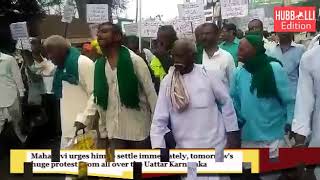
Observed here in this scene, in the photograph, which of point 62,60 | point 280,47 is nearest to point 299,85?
point 280,47

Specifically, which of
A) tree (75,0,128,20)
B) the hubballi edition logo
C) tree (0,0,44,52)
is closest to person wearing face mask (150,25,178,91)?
A: tree (75,0,128,20)

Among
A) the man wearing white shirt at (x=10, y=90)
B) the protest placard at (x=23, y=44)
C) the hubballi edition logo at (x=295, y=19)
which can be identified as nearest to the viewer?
the hubballi edition logo at (x=295, y=19)

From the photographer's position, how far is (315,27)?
424 centimetres

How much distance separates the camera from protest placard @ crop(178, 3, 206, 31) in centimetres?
438

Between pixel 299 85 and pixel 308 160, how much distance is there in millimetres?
500

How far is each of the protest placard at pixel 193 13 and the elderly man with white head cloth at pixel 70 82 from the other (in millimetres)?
728

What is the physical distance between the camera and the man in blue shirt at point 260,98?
4.44 meters

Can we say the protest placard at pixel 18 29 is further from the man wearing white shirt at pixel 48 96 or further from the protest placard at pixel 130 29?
the protest placard at pixel 130 29

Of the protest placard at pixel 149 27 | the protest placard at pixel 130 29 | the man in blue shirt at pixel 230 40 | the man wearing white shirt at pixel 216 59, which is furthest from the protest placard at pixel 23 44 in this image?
the man in blue shirt at pixel 230 40

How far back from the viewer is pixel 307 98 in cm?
442

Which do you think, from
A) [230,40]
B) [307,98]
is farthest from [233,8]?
[307,98]

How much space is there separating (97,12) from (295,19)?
1284mm

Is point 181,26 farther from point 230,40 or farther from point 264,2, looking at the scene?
point 264,2

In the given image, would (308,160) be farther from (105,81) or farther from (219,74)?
(105,81)
